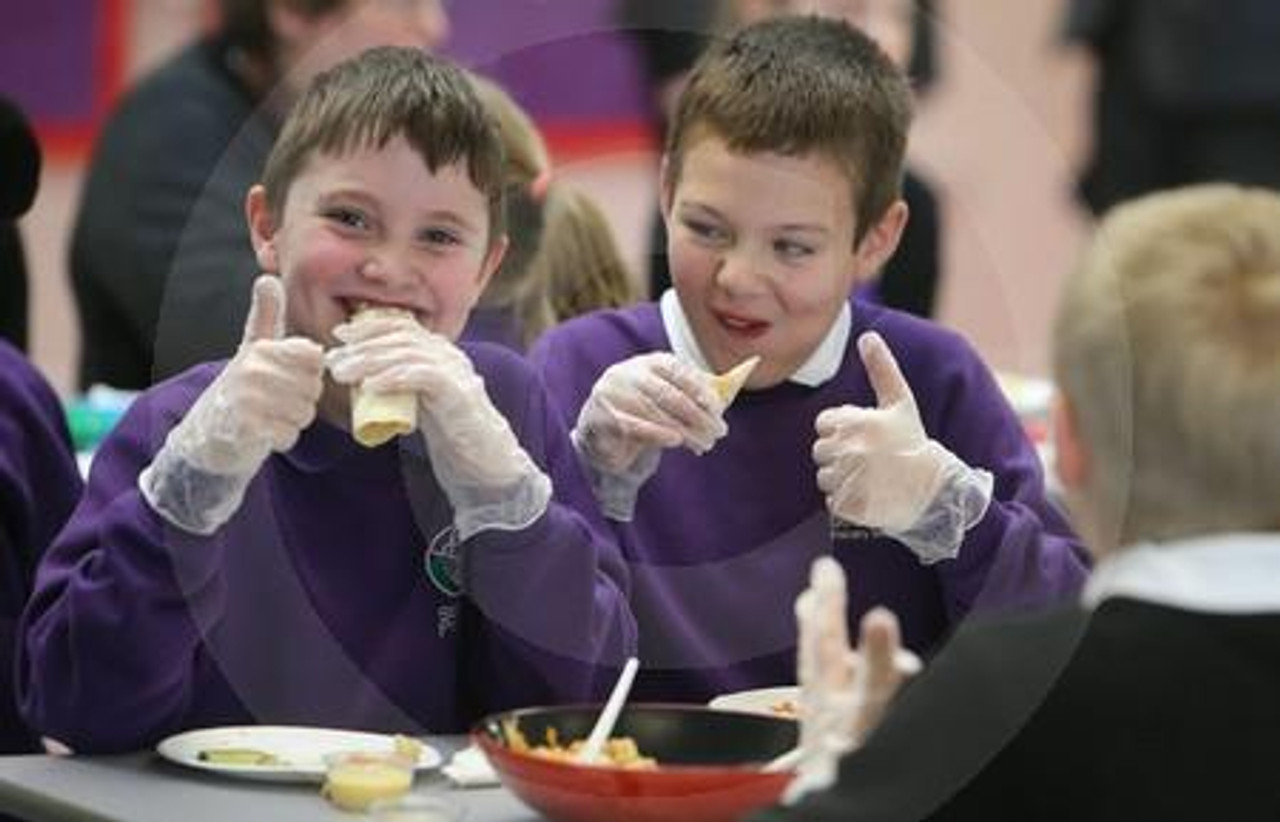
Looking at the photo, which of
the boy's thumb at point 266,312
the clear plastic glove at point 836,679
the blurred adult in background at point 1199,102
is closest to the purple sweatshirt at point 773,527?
the boy's thumb at point 266,312

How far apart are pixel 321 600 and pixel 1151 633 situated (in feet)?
2.79

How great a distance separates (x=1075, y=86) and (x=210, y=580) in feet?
18.3

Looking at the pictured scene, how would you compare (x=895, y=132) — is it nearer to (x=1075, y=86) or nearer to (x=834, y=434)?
(x=834, y=434)

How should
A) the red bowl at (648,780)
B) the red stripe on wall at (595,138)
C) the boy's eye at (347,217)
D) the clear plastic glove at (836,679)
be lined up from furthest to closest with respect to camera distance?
1. the red stripe on wall at (595,138)
2. the boy's eye at (347,217)
3. the red bowl at (648,780)
4. the clear plastic glove at (836,679)

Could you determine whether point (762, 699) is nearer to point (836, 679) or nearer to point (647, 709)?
point (647, 709)

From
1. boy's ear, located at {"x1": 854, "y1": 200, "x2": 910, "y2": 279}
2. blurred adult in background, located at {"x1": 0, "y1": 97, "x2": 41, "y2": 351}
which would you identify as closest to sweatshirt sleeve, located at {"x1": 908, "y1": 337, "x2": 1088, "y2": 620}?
boy's ear, located at {"x1": 854, "y1": 200, "x2": 910, "y2": 279}

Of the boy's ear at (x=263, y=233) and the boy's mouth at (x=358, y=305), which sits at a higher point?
the boy's ear at (x=263, y=233)

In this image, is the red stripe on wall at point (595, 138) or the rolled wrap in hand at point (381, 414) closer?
the rolled wrap in hand at point (381, 414)

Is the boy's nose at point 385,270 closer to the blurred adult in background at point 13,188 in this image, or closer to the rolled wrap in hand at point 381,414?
the rolled wrap in hand at point 381,414

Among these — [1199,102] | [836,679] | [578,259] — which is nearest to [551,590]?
[836,679]

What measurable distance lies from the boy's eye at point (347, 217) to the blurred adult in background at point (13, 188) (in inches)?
31.2

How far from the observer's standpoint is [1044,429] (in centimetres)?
383

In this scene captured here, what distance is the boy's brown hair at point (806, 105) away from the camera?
2.64 m

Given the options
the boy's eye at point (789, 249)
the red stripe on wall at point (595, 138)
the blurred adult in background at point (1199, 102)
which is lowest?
the boy's eye at point (789, 249)
